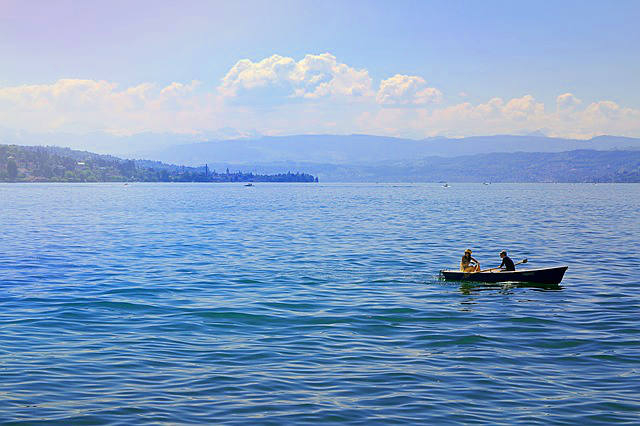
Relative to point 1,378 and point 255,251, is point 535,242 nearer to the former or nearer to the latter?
point 255,251

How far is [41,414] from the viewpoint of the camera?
16266 mm

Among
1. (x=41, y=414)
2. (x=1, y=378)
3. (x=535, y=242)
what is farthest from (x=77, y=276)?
(x=535, y=242)

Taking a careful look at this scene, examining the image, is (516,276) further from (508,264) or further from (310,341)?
(310,341)

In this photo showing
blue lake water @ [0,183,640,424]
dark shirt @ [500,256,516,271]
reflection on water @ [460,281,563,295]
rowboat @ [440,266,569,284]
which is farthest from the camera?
dark shirt @ [500,256,516,271]

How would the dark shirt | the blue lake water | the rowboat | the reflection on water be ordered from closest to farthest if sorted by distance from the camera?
the blue lake water
the reflection on water
the rowboat
the dark shirt

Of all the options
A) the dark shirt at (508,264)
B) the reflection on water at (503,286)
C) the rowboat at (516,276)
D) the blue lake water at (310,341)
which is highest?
the dark shirt at (508,264)

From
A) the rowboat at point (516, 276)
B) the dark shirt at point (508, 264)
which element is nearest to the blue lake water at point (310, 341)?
the rowboat at point (516, 276)

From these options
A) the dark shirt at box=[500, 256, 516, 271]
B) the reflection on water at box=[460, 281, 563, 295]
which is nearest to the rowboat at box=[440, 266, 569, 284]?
the reflection on water at box=[460, 281, 563, 295]

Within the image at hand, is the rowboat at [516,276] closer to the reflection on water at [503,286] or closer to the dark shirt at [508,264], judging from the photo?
the reflection on water at [503,286]

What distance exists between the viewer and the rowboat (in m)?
35.8

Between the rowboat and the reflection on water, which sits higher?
the rowboat

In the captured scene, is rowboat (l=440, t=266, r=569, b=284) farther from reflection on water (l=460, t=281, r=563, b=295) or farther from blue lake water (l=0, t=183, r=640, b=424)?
blue lake water (l=0, t=183, r=640, b=424)

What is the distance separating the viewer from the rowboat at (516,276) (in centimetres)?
3584

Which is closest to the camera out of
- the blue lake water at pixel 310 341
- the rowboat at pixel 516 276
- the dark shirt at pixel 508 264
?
the blue lake water at pixel 310 341
